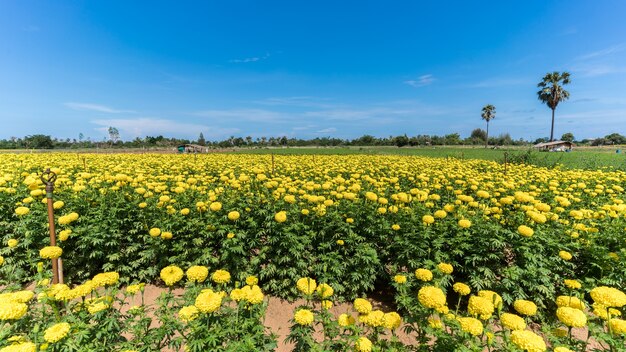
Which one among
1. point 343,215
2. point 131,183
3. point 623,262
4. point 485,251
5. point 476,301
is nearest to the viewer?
point 476,301

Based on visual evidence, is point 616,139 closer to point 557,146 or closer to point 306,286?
point 557,146

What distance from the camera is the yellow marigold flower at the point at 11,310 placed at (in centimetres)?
181

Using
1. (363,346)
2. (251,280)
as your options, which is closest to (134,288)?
(251,280)

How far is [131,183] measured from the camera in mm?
6328

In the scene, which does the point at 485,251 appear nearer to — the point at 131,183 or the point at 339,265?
the point at 339,265

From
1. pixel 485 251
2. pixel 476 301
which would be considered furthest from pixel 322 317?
pixel 485 251

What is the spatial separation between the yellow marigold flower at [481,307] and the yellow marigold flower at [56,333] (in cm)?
288

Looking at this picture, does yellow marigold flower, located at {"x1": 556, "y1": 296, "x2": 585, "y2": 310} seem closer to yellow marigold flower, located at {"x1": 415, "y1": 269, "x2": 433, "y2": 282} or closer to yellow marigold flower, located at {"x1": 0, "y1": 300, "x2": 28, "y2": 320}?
yellow marigold flower, located at {"x1": 415, "y1": 269, "x2": 433, "y2": 282}

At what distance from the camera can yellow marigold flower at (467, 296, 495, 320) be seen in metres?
2.12

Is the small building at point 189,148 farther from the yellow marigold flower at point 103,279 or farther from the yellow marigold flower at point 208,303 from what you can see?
the yellow marigold flower at point 208,303

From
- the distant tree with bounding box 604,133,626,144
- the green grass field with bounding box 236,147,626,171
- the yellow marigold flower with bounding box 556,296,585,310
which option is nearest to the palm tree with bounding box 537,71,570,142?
the green grass field with bounding box 236,147,626,171

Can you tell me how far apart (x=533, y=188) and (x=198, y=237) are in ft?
25.0

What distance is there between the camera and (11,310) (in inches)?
72.8

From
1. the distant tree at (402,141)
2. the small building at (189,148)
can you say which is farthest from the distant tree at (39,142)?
the distant tree at (402,141)
